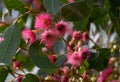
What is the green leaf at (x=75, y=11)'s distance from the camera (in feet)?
3.88

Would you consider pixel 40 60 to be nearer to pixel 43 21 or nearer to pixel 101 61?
pixel 43 21

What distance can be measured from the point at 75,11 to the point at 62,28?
12 centimetres

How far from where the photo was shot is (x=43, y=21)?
112cm

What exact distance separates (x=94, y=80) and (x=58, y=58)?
0.14 m

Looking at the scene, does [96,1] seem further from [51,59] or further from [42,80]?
[42,80]

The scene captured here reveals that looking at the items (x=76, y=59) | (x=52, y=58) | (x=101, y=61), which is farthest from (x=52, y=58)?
(x=101, y=61)

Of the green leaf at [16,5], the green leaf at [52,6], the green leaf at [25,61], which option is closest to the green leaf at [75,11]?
the green leaf at [52,6]

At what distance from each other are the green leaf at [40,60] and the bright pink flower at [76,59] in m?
0.06

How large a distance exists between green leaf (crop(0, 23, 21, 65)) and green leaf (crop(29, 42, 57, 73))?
0.05 meters

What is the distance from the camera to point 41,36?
1127 mm

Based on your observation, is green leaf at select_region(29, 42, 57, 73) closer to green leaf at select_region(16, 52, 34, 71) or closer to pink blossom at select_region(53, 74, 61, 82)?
pink blossom at select_region(53, 74, 61, 82)

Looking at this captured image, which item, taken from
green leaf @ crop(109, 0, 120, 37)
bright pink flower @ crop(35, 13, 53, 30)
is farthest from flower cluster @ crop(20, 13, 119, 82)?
green leaf @ crop(109, 0, 120, 37)

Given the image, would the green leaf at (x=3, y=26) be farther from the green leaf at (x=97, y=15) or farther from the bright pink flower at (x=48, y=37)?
the green leaf at (x=97, y=15)

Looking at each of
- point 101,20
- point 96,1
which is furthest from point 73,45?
point 101,20
